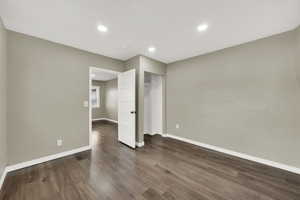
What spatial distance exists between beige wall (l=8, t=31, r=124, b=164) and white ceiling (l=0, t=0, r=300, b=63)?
1.10 feet

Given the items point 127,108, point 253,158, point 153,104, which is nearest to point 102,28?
point 127,108

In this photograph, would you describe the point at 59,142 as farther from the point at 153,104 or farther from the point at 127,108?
the point at 153,104

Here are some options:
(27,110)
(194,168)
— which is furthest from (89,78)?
(194,168)

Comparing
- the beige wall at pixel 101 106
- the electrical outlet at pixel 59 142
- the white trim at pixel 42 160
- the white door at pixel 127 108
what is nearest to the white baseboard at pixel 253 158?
the white door at pixel 127 108

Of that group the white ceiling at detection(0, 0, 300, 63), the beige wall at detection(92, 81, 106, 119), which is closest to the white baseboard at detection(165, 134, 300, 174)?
the white ceiling at detection(0, 0, 300, 63)

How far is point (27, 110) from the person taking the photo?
7.38 feet

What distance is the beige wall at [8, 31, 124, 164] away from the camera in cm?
214

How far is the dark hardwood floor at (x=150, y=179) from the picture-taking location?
1606 millimetres

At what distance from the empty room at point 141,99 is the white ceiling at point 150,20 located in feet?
0.06

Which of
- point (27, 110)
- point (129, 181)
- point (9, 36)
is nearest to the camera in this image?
point (129, 181)

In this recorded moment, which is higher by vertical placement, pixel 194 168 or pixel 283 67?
pixel 283 67

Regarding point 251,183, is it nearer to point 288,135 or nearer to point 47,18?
point 288,135

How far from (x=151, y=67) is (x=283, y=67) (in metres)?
2.94

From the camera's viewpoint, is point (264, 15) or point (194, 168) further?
point (194, 168)
